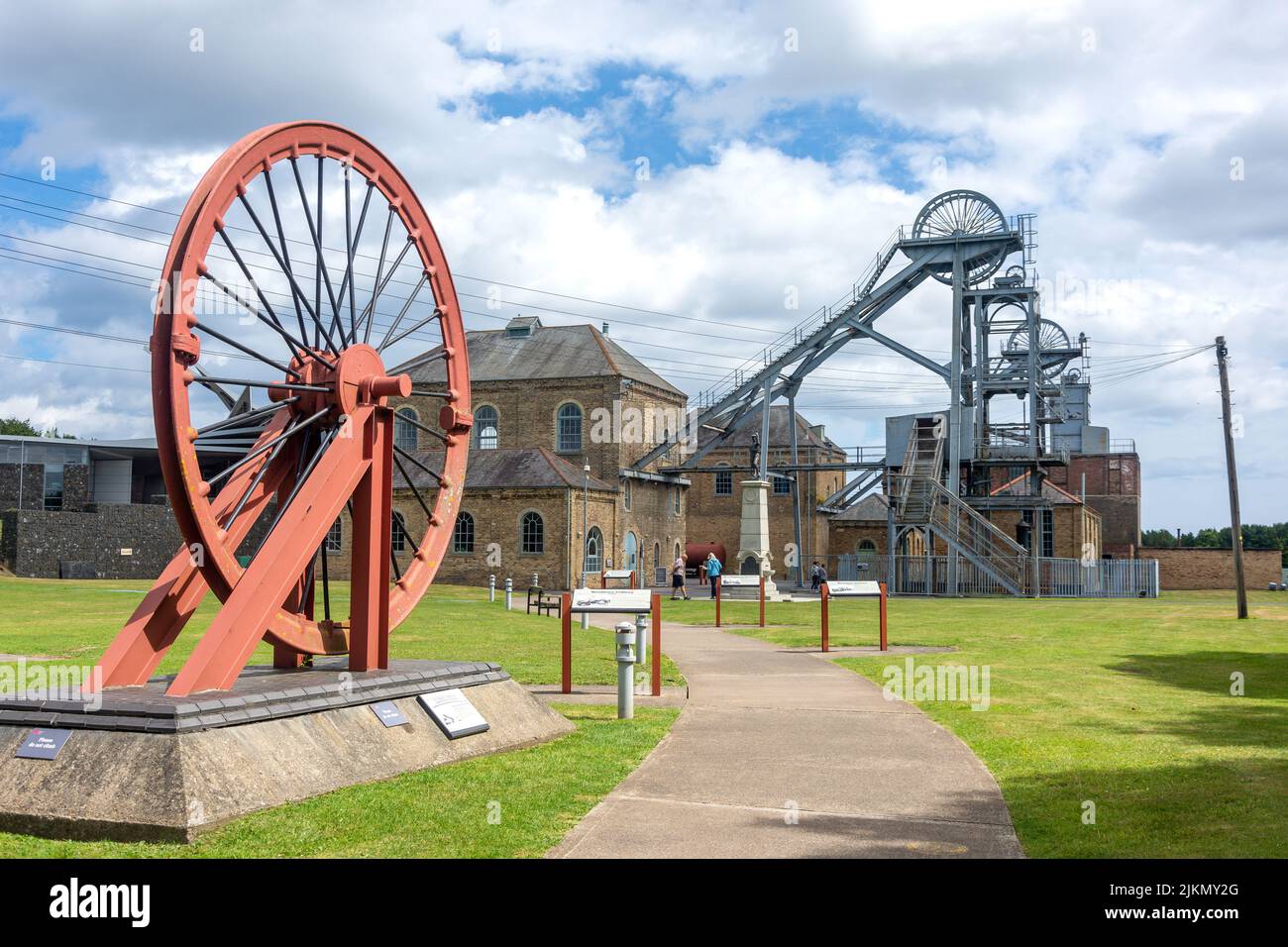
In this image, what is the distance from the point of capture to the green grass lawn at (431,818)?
616 cm

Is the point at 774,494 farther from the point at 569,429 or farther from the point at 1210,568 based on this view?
the point at 1210,568

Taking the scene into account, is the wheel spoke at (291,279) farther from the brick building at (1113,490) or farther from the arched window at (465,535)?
the brick building at (1113,490)

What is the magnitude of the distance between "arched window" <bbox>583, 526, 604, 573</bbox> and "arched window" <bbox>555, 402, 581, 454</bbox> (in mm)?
6631

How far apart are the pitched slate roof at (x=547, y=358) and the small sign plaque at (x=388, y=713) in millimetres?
43620

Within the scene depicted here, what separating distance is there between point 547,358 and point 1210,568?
109 feet

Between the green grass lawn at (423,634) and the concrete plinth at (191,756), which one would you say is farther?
the green grass lawn at (423,634)

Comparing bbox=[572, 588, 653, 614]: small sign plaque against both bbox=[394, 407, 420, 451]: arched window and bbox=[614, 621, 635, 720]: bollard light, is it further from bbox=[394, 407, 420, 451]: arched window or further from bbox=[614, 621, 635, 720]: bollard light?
bbox=[394, 407, 420, 451]: arched window

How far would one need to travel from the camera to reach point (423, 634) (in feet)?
68.0

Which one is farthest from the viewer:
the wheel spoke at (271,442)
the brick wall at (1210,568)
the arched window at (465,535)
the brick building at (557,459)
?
the brick wall at (1210,568)

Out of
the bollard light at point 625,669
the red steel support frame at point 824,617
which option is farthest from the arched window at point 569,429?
the bollard light at point 625,669

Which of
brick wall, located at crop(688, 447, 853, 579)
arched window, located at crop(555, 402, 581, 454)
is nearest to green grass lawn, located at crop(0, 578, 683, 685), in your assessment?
arched window, located at crop(555, 402, 581, 454)

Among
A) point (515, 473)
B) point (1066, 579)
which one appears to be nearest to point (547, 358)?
point (515, 473)
